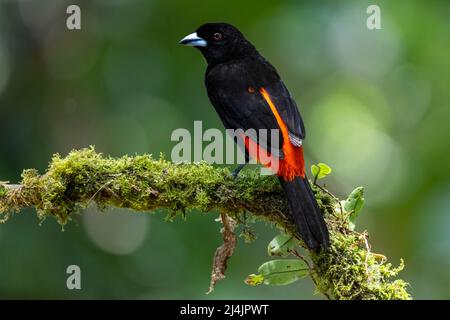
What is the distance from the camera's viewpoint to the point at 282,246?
325 centimetres

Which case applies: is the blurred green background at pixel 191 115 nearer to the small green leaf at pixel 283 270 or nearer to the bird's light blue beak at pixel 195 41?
the bird's light blue beak at pixel 195 41

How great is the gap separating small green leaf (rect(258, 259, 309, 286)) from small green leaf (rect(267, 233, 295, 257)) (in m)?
0.10

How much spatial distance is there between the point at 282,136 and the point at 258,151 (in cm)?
16

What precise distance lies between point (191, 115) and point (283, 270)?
423 cm

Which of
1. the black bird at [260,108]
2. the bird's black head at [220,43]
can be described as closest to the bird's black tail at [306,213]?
the black bird at [260,108]

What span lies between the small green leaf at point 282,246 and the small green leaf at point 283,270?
0.32 feet

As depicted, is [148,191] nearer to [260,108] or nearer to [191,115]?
[260,108]

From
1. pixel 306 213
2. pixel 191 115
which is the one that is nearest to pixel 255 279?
pixel 306 213

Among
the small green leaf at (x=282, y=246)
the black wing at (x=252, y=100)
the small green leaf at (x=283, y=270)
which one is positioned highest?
the black wing at (x=252, y=100)

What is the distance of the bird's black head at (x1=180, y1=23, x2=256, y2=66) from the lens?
4.50 meters

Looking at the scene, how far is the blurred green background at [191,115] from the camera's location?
6.29 m

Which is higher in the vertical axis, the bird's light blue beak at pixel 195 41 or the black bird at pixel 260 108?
the bird's light blue beak at pixel 195 41

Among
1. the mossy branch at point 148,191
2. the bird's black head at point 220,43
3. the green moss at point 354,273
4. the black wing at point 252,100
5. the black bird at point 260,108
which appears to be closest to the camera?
the green moss at point 354,273

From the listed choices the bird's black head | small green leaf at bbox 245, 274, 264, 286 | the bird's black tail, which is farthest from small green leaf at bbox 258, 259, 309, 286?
the bird's black head
